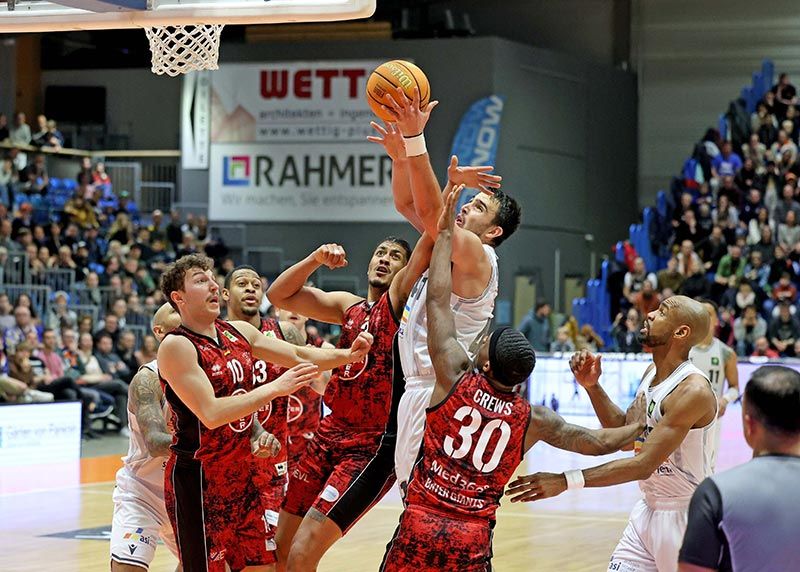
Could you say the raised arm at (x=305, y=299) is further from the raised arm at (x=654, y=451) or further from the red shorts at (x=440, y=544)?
the red shorts at (x=440, y=544)

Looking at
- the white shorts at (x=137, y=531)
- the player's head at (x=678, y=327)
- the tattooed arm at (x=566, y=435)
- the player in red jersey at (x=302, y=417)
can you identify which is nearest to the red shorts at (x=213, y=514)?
the white shorts at (x=137, y=531)

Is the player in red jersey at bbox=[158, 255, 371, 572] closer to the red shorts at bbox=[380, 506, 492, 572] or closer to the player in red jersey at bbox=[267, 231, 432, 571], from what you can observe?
the player in red jersey at bbox=[267, 231, 432, 571]

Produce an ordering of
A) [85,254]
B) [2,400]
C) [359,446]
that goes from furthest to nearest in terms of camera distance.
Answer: [85,254] < [2,400] < [359,446]

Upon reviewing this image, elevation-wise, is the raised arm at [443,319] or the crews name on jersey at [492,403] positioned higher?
the raised arm at [443,319]

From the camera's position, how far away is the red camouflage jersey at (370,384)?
6.17m

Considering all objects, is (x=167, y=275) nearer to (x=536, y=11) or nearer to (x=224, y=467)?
(x=224, y=467)

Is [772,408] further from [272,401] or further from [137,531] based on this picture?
[272,401]

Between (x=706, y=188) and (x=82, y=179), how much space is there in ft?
35.6

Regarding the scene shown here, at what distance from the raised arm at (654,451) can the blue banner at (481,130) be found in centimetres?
1908

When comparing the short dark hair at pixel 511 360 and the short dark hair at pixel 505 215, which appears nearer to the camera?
the short dark hair at pixel 511 360

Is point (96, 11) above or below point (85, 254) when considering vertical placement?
above

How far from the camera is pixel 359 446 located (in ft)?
20.0

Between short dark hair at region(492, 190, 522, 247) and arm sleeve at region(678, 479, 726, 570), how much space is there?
269 cm

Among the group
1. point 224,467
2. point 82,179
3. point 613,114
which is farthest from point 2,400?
point 613,114
